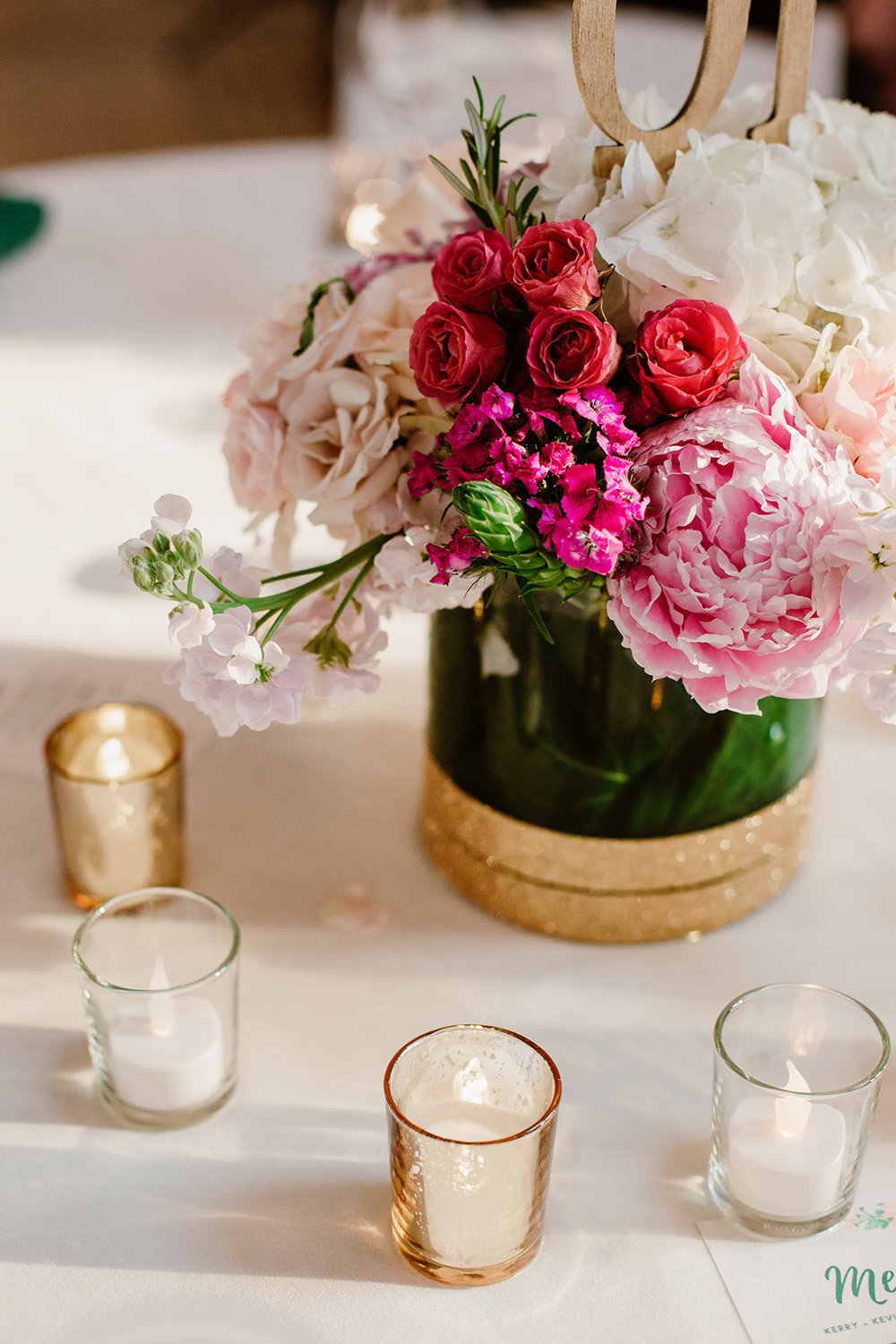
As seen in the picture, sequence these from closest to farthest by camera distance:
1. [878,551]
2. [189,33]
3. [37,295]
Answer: [878,551] → [37,295] → [189,33]

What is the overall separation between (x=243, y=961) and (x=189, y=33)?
4964 millimetres

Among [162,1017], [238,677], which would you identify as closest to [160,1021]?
[162,1017]

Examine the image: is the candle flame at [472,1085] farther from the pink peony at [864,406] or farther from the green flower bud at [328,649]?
the pink peony at [864,406]

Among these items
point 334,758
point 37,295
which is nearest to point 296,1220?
point 334,758

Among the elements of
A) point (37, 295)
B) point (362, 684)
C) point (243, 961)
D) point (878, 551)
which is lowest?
point (243, 961)

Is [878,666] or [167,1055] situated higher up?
[878,666]

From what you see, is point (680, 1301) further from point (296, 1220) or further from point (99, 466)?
point (99, 466)

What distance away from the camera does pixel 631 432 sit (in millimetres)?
648

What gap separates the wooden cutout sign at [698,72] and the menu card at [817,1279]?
576 millimetres

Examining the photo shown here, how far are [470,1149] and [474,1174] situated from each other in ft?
0.06

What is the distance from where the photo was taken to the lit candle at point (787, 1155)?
2.29ft

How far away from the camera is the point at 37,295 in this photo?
66.4 inches

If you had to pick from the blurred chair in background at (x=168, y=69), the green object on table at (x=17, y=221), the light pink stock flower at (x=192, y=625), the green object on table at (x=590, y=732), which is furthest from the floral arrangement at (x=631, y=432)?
the blurred chair in background at (x=168, y=69)

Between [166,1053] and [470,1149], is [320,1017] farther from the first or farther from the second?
[470,1149]
